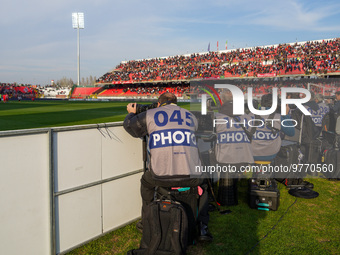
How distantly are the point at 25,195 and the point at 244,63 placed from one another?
147ft

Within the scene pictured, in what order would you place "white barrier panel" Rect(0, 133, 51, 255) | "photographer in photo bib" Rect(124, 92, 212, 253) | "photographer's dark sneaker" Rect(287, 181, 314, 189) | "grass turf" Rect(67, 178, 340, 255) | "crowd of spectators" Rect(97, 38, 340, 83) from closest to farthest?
"white barrier panel" Rect(0, 133, 51, 255) → "photographer in photo bib" Rect(124, 92, 212, 253) → "grass turf" Rect(67, 178, 340, 255) → "photographer's dark sneaker" Rect(287, 181, 314, 189) → "crowd of spectators" Rect(97, 38, 340, 83)

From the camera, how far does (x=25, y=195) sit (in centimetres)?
307

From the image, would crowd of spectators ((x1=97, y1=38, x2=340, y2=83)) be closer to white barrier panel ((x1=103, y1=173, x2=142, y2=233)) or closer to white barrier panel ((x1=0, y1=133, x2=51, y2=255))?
white barrier panel ((x1=103, y1=173, x2=142, y2=233))

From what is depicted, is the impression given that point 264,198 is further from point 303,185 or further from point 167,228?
point 167,228

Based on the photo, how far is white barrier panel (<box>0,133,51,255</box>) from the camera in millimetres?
2912

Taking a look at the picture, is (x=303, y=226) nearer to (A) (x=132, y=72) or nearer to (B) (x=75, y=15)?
(A) (x=132, y=72)

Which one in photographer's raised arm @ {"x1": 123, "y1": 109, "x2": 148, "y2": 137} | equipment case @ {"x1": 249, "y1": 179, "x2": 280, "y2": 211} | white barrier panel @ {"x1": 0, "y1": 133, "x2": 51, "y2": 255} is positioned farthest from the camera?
equipment case @ {"x1": 249, "y1": 179, "x2": 280, "y2": 211}

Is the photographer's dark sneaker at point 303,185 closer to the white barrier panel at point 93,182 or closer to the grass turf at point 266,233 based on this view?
the grass turf at point 266,233

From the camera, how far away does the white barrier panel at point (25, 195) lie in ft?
9.55

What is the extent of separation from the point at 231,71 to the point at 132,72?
79.7 ft

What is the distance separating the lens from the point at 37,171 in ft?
10.4

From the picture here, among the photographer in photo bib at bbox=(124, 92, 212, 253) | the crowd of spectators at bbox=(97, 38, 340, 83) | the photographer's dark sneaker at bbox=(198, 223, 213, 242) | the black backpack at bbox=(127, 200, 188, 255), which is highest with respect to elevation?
the crowd of spectators at bbox=(97, 38, 340, 83)

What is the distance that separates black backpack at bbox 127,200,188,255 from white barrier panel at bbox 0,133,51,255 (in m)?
1.26

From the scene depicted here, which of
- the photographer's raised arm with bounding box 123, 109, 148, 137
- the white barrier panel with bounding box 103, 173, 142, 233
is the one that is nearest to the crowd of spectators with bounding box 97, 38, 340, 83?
the white barrier panel with bounding box 103, 173, 142, 233
